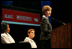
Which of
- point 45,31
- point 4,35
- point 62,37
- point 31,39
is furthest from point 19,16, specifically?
point 62,37

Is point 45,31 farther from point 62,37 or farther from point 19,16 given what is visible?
point 19,16

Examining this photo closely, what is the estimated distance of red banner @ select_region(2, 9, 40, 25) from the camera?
4.56m

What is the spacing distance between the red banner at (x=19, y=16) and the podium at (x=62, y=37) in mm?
3266

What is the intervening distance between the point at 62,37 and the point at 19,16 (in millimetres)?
3673

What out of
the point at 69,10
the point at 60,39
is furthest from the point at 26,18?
the point at 60,39

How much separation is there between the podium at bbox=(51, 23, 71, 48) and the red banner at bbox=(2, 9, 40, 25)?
327 centimetres

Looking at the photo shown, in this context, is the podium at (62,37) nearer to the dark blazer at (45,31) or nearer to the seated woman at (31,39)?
the dark blazer at (45,31)

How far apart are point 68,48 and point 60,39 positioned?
0.53 feet

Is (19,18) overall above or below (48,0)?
below

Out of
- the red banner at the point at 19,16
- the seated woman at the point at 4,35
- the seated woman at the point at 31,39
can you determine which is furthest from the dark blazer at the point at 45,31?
the red banner at the point at 19,16

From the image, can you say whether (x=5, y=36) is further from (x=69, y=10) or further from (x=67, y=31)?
(x=69, y=10)

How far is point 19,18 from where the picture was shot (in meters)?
4.86

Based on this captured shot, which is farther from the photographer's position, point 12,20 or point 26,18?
point 26,18

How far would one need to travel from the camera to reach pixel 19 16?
4887 millimetres
